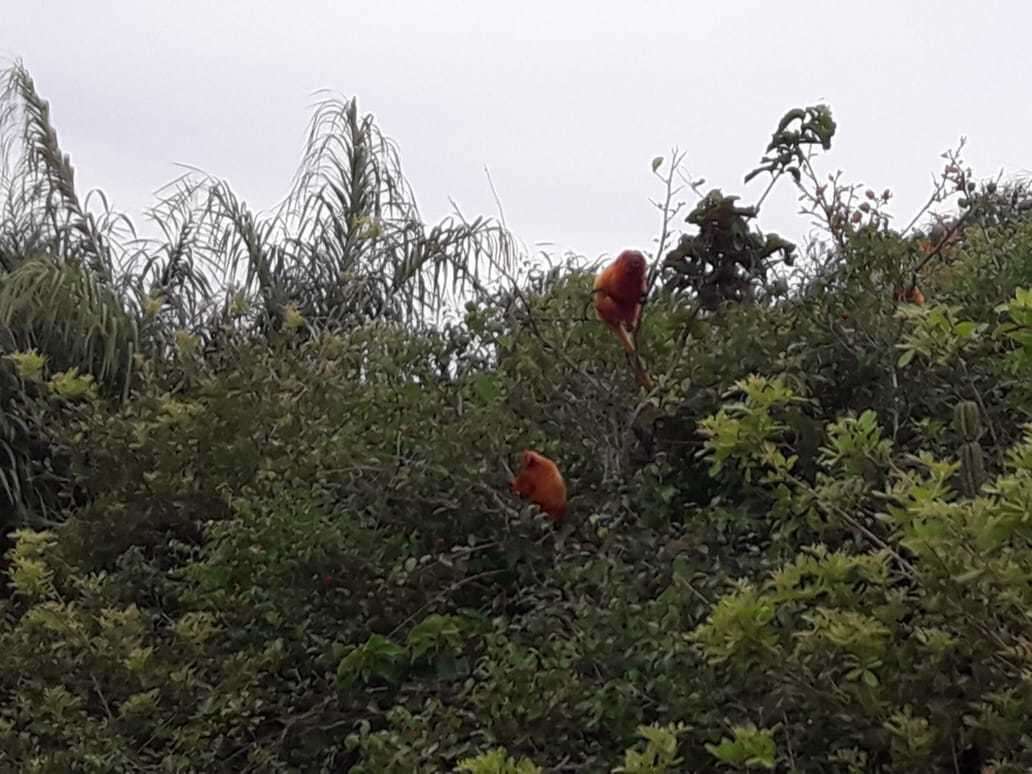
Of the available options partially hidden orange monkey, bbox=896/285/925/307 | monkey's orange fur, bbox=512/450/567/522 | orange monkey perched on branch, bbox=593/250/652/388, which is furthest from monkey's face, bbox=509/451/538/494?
partially hidden orange monkey, bbox=896/285/925/307

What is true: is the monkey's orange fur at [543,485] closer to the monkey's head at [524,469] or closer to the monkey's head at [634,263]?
the monkey's head at [524,469]

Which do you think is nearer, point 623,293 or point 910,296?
point 910,296

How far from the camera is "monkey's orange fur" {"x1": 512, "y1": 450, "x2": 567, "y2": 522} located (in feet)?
11.7

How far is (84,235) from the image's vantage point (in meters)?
7.71

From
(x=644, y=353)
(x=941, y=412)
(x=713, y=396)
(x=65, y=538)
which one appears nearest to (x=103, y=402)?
(x=65, y=538)

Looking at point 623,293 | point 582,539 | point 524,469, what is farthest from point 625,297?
point 582,539

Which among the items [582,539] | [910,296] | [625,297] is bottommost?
[582,539]

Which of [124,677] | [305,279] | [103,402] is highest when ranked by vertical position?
[305,279]

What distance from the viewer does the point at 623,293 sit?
3752 mm

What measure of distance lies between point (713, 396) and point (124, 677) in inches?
72.3

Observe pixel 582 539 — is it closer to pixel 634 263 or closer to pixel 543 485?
pixel 543 485

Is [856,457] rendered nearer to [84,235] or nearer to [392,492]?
[392,492]

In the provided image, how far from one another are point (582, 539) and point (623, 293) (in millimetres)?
686

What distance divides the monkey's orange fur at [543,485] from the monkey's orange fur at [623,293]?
0.45 meters
